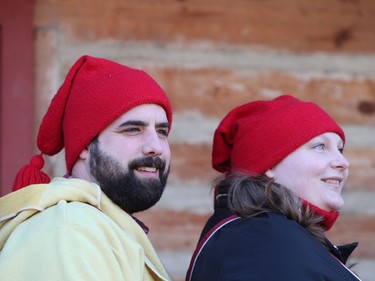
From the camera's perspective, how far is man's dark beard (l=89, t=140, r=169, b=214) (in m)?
3.63

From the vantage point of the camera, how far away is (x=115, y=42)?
16.5 feet

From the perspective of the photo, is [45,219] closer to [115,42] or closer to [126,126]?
[126,126]

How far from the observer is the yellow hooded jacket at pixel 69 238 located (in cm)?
310

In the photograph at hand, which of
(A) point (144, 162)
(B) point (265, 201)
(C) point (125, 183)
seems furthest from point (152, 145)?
(B) point (265, 201)

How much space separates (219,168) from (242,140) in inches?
9.9

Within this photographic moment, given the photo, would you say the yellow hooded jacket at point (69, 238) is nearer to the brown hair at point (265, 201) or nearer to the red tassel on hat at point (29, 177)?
the red tassel on hat at point (29, 177)

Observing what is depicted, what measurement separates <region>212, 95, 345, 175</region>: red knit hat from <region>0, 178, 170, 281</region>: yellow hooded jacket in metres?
0.65

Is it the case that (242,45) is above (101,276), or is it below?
above

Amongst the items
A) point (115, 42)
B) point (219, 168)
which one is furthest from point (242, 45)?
point (219, 168)

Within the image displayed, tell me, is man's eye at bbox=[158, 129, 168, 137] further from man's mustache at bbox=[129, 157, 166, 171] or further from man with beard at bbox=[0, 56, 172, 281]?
man's mustache at bbox=[129, 157, 166, 171]

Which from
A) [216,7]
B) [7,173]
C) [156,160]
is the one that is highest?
[216,7]

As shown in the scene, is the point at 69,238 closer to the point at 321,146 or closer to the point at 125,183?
the point at 125,183

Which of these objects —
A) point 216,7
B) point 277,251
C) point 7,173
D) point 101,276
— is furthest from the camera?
point 216,7

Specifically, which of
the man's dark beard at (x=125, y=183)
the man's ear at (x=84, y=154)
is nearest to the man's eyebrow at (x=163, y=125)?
the man's dark beard at (x=125, y=183)
